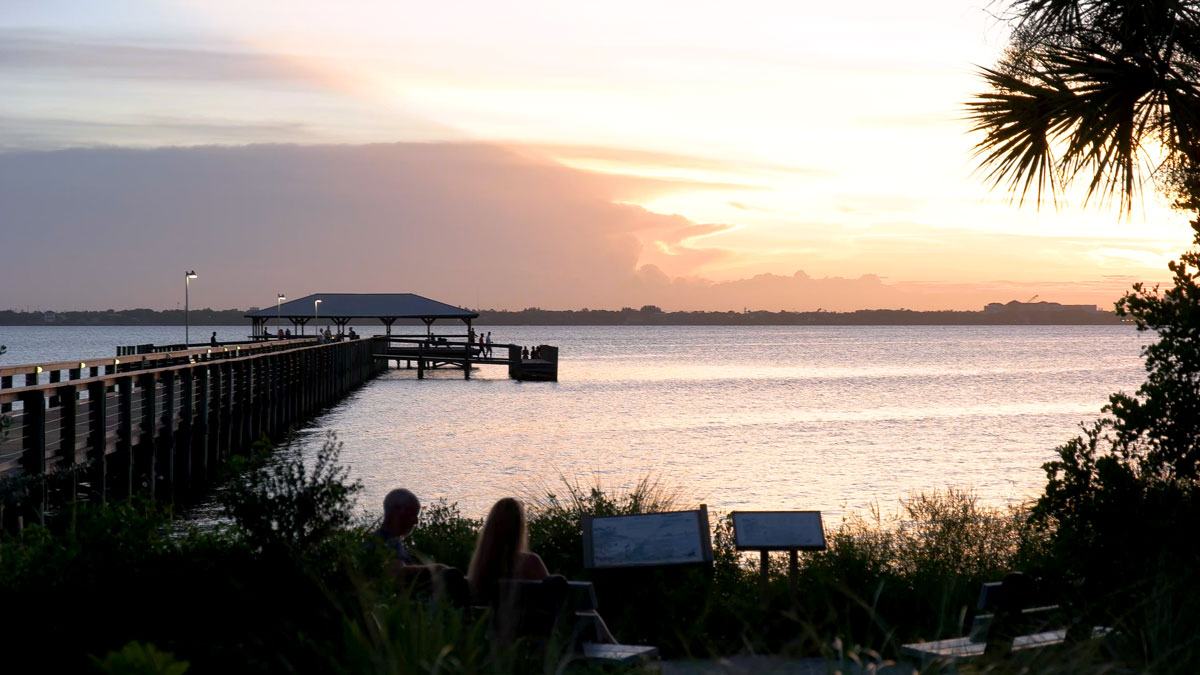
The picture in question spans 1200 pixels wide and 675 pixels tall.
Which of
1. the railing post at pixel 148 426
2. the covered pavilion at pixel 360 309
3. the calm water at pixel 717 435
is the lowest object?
the calm water at pixel 717 435

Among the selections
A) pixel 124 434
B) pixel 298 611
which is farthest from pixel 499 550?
pixel 124 434

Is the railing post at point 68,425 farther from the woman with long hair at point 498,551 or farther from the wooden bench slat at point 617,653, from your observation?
the wooden bench slat at point 617,653

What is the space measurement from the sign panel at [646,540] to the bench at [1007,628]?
6.80 feet

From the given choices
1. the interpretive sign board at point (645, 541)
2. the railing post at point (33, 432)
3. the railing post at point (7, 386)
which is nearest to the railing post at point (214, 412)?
the railing post at point (7, 386)

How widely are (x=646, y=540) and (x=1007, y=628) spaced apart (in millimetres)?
2699

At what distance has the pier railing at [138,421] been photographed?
1297 cm

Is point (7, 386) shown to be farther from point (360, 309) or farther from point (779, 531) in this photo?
point (360, 309)

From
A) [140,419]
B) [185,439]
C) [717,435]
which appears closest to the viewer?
[140,419]

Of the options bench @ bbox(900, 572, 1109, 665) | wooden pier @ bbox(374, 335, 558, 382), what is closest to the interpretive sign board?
bench @ bbox(900, 572, 1109, 665)

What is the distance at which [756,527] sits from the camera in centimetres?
881

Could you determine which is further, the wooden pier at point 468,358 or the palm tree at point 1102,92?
the wooden pier at point 468,358

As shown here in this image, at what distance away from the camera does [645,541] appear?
8133 mm

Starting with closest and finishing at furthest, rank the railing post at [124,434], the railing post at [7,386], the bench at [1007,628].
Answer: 1. the bench at [1007,628]
2. the railing post at [7,386]
3. the railing post at [124,434]

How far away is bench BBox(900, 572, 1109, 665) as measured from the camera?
5.34m
